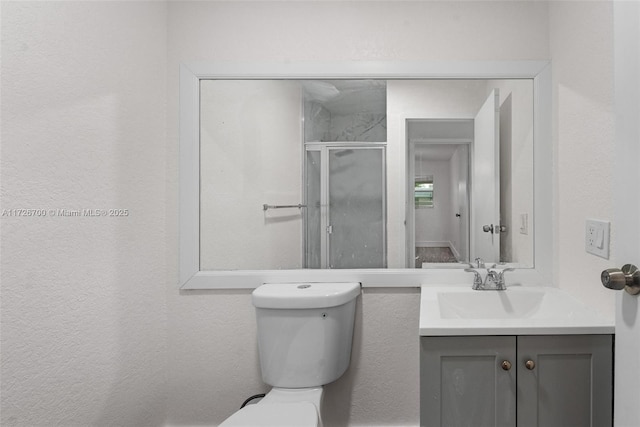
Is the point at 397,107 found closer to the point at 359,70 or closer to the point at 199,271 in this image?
the point at 359,70

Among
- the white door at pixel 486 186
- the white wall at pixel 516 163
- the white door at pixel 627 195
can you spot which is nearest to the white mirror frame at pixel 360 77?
A: the white wall at pixel 516 163

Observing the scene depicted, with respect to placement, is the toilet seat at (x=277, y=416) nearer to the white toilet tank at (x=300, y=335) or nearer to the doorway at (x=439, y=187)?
the white toilet tank at (x=300, y=335)

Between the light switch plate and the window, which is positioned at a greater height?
the window

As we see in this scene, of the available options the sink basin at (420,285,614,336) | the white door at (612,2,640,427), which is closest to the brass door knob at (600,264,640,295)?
the white door at (612,2,640,427)

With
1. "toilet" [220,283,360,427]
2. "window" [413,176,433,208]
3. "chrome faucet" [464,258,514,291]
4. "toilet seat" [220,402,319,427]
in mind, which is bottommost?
"toilet seat" [220,402,319,427]

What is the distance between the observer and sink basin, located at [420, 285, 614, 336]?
1.02 metres

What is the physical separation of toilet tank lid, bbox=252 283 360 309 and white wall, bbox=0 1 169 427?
0.48 metres

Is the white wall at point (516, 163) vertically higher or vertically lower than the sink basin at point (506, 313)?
higher

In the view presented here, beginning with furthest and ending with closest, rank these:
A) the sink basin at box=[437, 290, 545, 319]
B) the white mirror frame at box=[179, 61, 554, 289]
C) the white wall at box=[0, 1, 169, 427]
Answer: the white mirror frame at box=[179, 61, 554, 289] → the sink basin at box=[437, 290, 545, 319] → the white wall at box=[0, 1, 169, 427]

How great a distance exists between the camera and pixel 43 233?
0.99 metres

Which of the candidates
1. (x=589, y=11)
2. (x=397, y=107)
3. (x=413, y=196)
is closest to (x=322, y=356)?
(x=413, y=196)

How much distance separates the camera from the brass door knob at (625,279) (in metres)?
0.67

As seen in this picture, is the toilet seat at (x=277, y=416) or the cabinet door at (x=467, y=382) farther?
the toilet seat at (x=277, y=416)

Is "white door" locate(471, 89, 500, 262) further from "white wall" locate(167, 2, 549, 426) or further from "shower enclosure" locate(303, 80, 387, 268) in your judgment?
"shower enclosure" locate(303, 80, 387, 268)
